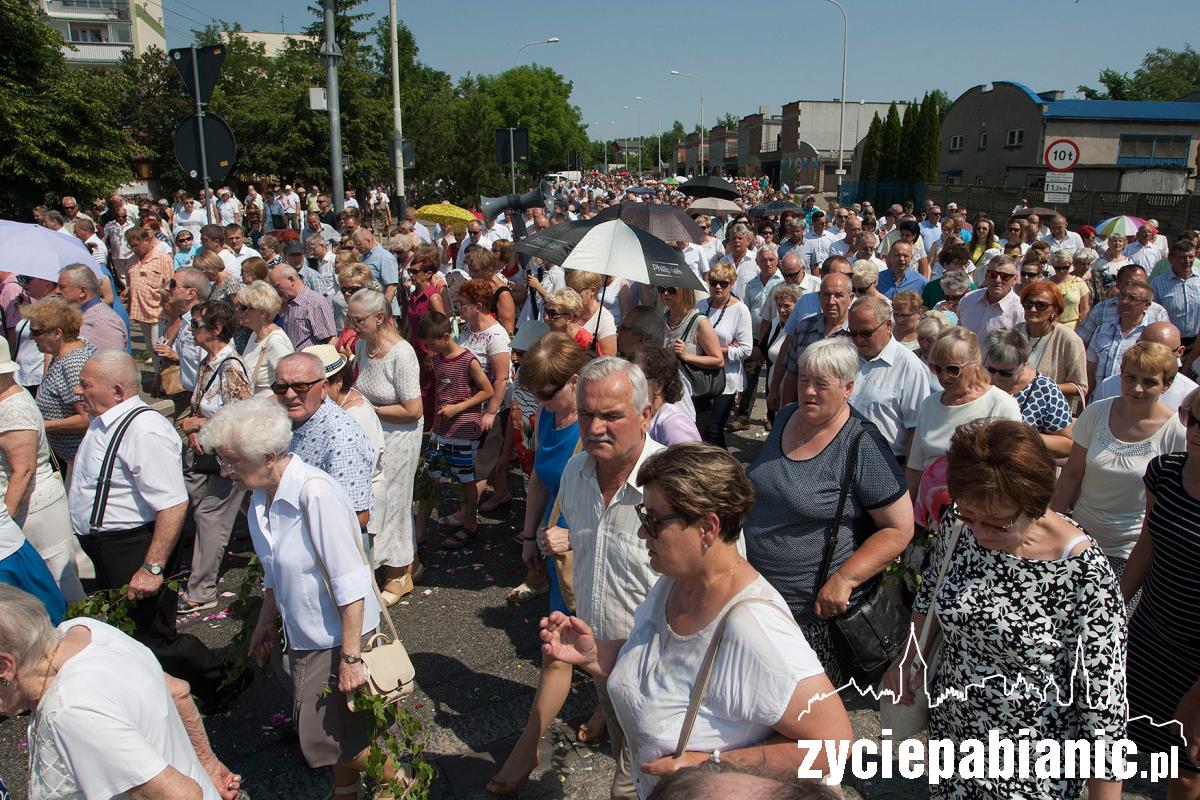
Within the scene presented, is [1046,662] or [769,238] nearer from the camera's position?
[1046,662]

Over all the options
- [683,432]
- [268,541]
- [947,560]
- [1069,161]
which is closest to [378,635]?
[268,541]

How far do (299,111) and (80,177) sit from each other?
435 inches

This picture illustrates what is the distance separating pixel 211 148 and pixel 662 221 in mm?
4210

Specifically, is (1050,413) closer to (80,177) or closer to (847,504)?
(847,504)

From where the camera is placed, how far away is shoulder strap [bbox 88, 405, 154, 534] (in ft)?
12.0

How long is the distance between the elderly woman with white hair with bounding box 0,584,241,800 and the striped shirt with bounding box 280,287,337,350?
4.89 m

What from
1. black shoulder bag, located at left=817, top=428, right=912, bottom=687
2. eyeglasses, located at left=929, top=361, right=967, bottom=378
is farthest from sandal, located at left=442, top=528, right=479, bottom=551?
eyeglasses, located at left=929, top=361, right=967, bottom=378

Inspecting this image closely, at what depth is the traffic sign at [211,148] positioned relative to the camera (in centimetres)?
756

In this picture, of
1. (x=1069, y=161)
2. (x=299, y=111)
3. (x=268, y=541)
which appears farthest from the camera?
(x=299, y=111)

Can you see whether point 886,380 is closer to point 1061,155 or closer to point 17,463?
point 17,463

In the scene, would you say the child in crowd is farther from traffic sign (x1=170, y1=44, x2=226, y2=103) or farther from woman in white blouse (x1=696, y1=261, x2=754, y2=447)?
traffic sign (x1=170, y1=44, x2=226, y2=103)

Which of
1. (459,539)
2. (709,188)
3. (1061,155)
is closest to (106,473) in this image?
(459,539)

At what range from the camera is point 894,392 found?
449 centimetres

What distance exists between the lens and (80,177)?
2311cm
